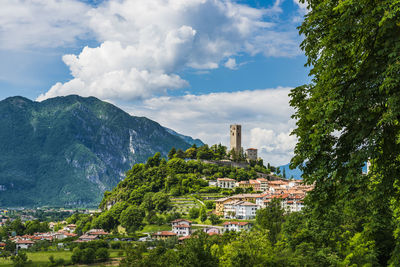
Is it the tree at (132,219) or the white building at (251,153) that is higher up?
the white building at (251,153)

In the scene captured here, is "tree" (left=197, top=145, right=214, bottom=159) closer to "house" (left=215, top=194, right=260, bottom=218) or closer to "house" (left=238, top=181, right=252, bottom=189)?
"house" (left=238, top=181, right=252, bottom=189)

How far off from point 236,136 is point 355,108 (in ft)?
532

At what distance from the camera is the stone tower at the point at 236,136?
6732 inches

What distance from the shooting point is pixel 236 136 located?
562 ft

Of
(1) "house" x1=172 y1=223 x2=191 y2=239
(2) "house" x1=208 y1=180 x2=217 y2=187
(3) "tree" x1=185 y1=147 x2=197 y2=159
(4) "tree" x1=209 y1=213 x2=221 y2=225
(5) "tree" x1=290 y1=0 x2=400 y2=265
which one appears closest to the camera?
(5) "tree" x1=290 y1=0 x2=400 y2=265

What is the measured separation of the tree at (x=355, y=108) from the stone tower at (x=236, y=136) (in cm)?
16040

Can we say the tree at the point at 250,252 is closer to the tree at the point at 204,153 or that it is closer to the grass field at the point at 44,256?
the grass field at the point at 44,256

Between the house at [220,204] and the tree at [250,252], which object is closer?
the tree at [250,252]

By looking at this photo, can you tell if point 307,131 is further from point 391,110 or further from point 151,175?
point 151,175

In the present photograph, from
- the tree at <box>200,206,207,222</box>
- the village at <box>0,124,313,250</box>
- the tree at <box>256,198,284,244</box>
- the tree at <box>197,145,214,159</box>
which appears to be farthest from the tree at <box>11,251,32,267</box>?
the tree at <box>197,145,214,159</box>

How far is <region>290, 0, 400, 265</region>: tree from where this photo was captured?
354 inches

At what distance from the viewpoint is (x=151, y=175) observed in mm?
135250

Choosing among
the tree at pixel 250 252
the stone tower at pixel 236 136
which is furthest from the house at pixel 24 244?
the stone tower at pixel 236 136

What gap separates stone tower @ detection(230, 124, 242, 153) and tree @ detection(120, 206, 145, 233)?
7332 centimetres
